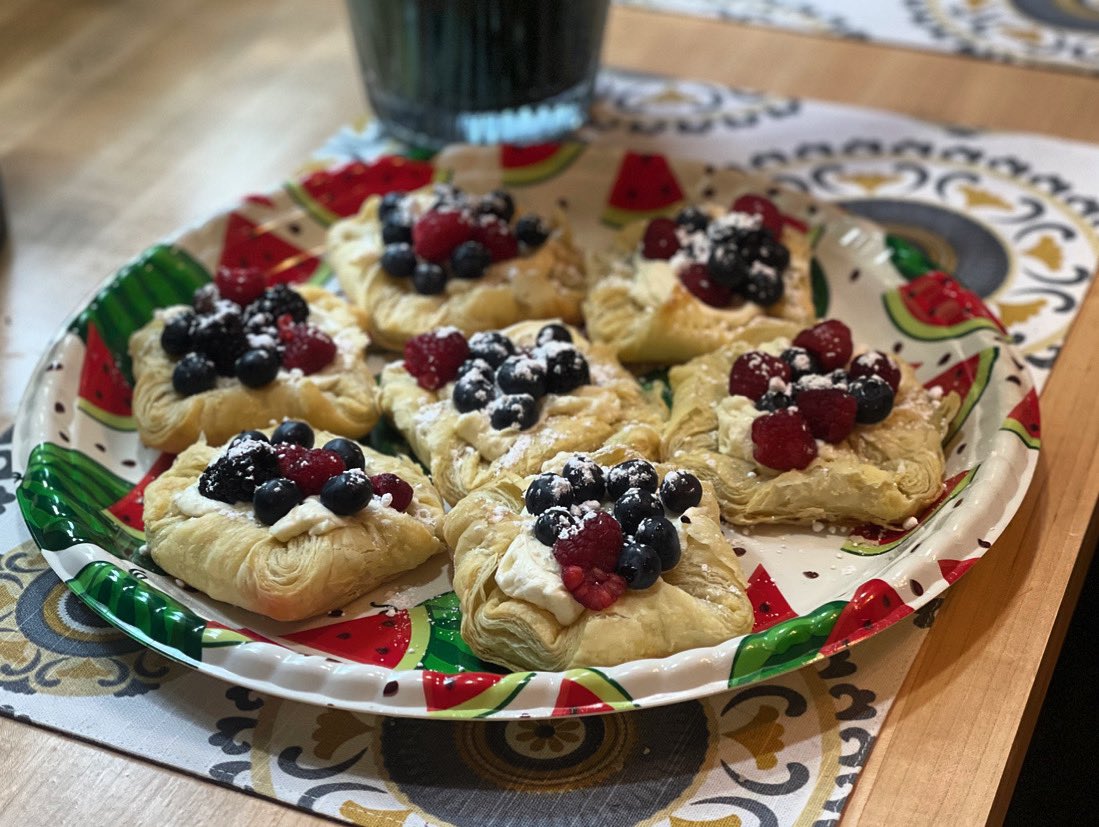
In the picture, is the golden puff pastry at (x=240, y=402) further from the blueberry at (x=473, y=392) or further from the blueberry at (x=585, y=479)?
the blueberry at (x=585, y=479)

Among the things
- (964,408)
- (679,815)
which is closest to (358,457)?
(679,815)

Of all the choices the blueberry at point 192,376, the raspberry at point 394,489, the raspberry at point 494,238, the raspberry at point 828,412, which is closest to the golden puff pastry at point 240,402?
the blueberry at point 192,376

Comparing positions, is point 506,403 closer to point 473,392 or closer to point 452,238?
point 473,392

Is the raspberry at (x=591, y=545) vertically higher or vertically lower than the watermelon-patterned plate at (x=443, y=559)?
higher

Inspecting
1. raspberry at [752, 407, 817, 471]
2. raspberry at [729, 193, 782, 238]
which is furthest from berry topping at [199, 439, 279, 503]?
raspberry at [729, 193, 782, 238]

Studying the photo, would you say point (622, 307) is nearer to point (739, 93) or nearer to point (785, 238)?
point (785, 238)

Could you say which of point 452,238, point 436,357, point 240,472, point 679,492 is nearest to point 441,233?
point 452,238

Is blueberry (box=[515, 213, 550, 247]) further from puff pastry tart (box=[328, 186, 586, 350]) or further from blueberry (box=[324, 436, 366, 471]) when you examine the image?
blueberry (box=[324, 436, 366, 471])

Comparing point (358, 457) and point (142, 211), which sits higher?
point (358, 457)
